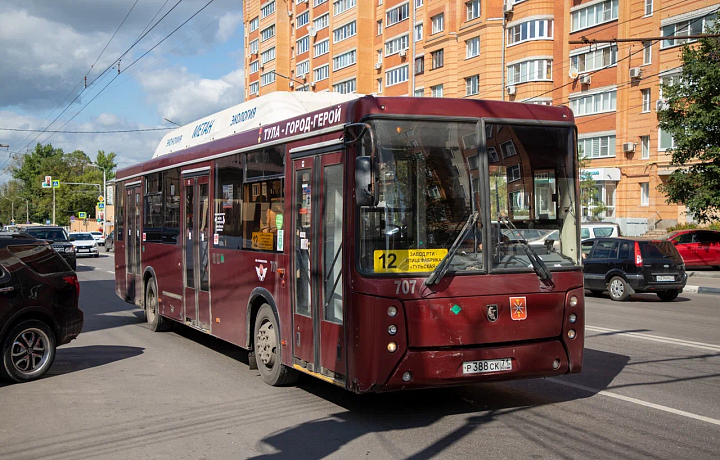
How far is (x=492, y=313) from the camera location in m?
7.00

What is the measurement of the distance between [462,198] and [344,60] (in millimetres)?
61980

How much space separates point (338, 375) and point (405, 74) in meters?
53.5

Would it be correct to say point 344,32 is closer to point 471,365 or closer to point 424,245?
point 424,245

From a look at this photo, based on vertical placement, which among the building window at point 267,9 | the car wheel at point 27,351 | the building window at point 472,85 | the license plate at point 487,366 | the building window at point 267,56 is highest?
the building window at point 267,9

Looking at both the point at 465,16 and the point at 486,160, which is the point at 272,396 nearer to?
the point at 486,160

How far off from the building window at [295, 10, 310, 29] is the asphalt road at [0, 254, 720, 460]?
66357 mm

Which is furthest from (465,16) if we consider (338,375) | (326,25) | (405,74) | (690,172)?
(338,375)

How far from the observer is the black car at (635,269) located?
758 inches

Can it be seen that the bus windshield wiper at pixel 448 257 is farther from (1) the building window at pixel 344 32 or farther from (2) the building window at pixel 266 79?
(2) the building window at pixel 266 79

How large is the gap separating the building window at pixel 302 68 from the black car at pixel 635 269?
5722cm

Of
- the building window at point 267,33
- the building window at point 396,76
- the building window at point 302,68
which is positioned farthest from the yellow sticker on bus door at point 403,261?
the building window at point 267,33

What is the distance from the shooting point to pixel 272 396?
329 inches

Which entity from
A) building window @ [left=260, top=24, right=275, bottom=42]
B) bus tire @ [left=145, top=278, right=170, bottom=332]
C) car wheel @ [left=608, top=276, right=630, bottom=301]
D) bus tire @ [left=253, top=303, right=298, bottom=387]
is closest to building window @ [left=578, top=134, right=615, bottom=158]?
car wheel @ [left=608, top=276, right=630, bottom=301]

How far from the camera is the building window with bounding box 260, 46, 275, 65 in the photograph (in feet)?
265
